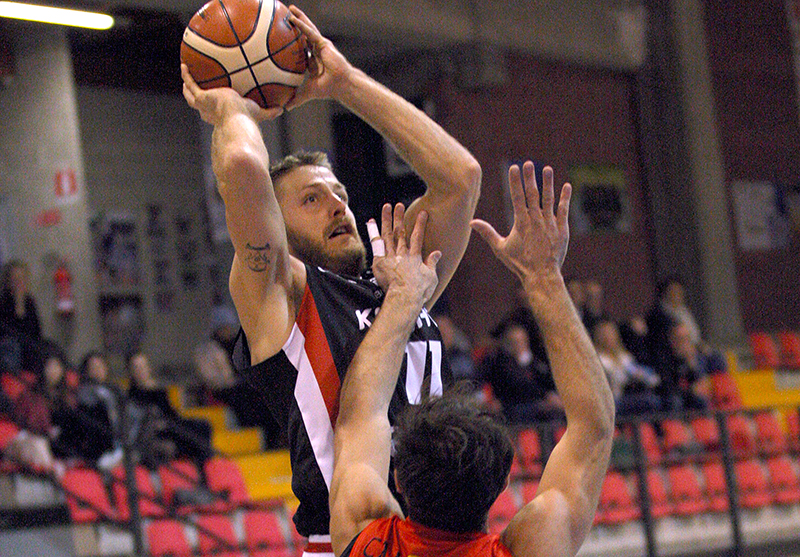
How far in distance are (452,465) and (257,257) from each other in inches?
23.9

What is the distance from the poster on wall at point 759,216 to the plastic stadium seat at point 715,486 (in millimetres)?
6311

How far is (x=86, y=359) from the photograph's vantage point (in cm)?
712

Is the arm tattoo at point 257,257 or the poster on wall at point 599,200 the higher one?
the poster on wall at point 599,200

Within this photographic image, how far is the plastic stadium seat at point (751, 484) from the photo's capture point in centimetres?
→ 772

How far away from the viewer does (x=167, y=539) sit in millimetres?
5906

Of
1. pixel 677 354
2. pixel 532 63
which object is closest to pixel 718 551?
pixel 677 354

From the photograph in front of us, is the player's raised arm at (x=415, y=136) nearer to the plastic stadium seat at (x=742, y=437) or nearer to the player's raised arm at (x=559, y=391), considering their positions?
the player's raised arm at (x=559, y=391)

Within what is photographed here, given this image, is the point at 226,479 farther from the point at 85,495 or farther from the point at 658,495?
the point at 658,495

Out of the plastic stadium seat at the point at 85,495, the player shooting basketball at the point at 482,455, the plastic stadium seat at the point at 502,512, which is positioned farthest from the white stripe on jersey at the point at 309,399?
the plastic stadium seat at the point at 502,512

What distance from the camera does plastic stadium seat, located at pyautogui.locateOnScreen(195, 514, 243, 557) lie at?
5.88 metres

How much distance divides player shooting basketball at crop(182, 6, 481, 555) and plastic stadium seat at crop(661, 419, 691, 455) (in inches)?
222

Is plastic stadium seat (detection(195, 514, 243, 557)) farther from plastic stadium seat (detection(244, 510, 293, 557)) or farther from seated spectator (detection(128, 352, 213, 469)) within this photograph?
seated spectator (detection(128, 352, 213, 469))

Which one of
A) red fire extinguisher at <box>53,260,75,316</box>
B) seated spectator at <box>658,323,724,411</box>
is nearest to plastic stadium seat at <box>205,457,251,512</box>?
red fire extinguisher at <box>53,260,75,316</box>

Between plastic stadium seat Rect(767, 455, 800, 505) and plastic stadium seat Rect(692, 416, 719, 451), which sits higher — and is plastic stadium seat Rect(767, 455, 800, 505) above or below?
below
